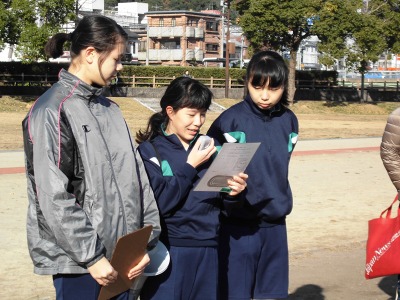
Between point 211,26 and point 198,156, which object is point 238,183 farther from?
point 211,26

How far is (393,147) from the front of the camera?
15.8 feet

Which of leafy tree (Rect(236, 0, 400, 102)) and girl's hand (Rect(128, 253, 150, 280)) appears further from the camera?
leafy tree (Rect(236, 0, 400, 102))

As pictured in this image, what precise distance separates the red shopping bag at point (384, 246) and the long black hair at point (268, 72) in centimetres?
114

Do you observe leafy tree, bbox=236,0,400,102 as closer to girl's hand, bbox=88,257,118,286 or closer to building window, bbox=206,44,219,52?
girl's hand, bbox=88,257,118,286

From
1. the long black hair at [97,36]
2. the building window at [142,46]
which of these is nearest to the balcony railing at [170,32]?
the building window at [142,46]

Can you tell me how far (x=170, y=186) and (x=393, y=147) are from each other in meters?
1.81

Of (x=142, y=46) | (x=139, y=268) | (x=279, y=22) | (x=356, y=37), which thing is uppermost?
(x=279, y=22)

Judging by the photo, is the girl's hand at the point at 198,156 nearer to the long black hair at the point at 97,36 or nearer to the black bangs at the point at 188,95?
the black bangs at the point at 188,95

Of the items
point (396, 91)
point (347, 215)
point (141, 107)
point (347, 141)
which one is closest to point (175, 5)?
point (396, 91)

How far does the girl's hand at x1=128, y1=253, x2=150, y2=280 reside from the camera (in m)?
3.28

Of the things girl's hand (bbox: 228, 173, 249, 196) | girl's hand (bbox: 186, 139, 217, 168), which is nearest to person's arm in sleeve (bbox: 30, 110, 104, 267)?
girl's hand (bbox: 186, 139, 217, 168)

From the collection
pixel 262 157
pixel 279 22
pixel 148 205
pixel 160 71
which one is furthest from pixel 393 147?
pixel 160 71

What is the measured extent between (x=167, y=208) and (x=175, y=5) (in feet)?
531

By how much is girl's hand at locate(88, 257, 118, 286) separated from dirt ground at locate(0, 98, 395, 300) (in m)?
2.64
